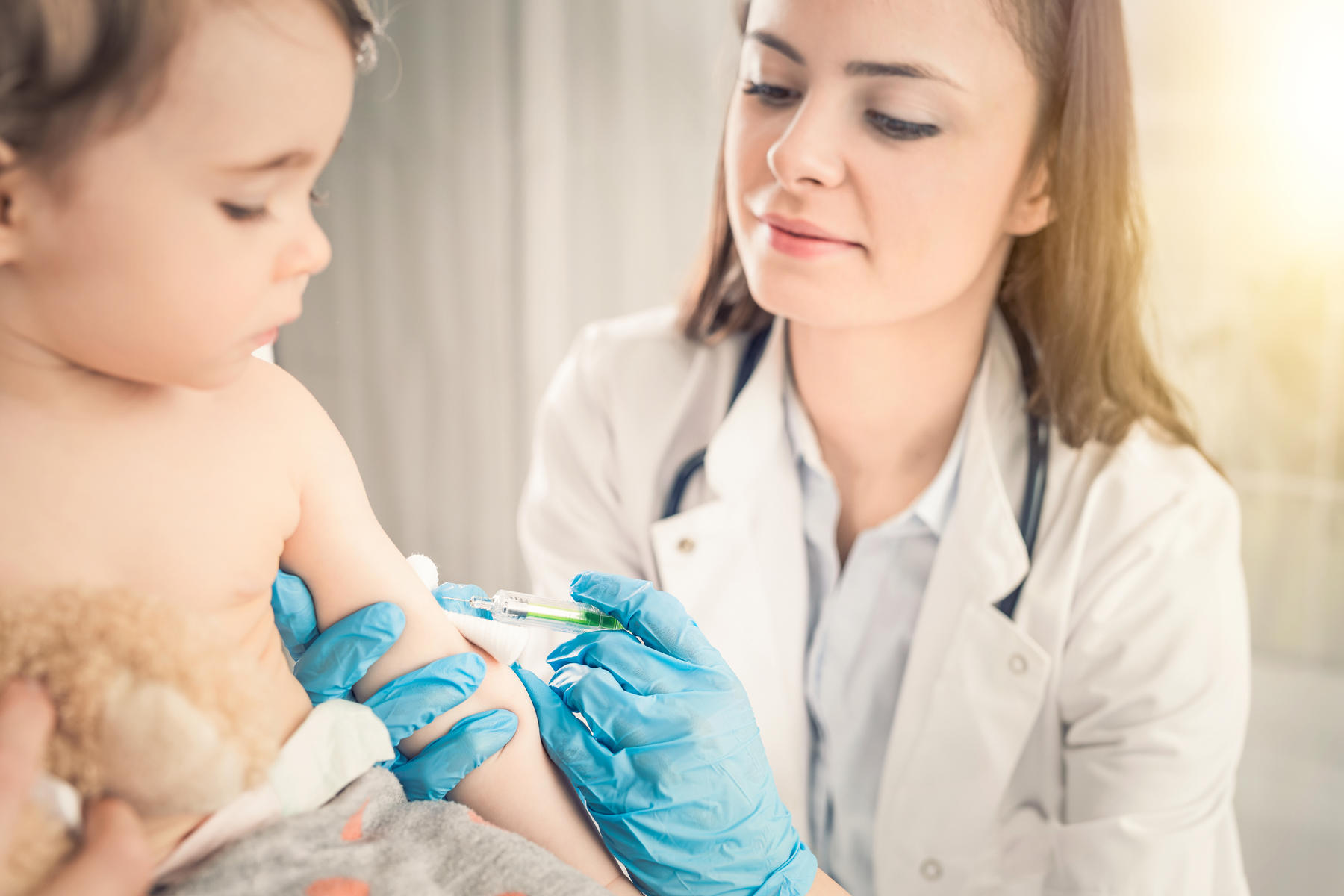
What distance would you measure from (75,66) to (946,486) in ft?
3.45

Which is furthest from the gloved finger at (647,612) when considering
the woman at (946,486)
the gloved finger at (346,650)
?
the gloved finger at (346,650)

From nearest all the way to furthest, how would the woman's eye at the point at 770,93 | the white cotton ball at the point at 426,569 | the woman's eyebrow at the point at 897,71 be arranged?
the white cotton ball at the point at 426,569 → the woman's eyebrow at the point at 897,71 → the woman's eye at the point at 770,93

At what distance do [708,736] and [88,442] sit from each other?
1.61 feet

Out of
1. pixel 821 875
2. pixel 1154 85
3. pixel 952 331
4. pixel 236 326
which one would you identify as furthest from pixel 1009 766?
pixel 1154 85

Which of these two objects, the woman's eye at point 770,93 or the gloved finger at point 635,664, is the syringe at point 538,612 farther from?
the woman's eye at point 770,93

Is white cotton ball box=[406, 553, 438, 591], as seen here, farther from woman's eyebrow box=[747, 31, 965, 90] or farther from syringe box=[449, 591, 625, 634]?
woman's eyebrow box=[747, 31, 965, 90]

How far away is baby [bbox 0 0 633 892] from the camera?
39cm

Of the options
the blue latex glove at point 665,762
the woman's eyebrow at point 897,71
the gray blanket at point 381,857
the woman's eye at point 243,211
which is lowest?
the blue latex glove at point 665,762

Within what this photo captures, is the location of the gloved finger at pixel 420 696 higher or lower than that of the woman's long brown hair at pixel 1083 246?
lower

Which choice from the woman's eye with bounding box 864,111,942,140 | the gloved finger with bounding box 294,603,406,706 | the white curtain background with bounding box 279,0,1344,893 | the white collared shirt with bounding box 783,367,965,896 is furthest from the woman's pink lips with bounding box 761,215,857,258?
the gloved finger with bounding box 294,603,406,706

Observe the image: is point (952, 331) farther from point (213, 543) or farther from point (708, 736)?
point (213, 543)

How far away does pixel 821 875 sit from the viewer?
0.85 m

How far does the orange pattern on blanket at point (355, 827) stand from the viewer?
0.51 m

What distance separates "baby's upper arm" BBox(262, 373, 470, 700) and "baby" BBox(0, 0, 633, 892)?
3 centimetres
